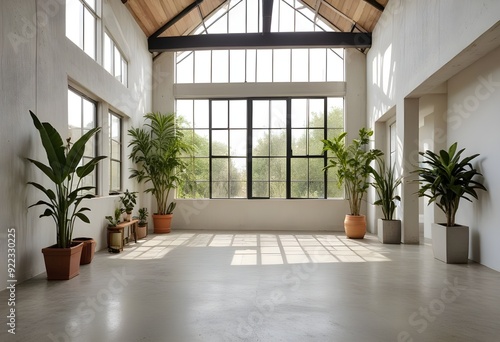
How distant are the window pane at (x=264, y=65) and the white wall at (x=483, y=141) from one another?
4415mm

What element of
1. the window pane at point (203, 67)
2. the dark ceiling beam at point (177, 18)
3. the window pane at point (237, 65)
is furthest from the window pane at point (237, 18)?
the dark ceiling beam at point (177, 18)

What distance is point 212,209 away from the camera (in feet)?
27.9

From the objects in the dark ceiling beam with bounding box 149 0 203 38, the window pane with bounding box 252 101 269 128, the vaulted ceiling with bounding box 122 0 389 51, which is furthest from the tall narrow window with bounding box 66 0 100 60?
the window pane with bounding box 252 101 269 128

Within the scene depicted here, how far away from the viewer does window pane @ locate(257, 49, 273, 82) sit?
8.68m

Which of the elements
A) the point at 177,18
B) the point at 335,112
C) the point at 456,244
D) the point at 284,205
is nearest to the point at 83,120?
the point at 177,18

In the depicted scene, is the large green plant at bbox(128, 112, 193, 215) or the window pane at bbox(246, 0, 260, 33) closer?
the large green plant at bbox(128, 112, 193, 215)

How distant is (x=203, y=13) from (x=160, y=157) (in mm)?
3713

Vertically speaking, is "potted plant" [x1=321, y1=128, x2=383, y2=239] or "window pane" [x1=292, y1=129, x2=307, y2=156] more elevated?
"window pane" [x1=292, y1=129, x2=307, y2=156]

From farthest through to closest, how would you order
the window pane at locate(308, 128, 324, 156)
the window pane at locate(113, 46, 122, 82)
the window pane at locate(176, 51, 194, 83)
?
the window pane at locate(176, 51, 194, 83) → the window pane at locate(308, 128, 324, 156) → the window pane at locate(113, 46, 122, 82)

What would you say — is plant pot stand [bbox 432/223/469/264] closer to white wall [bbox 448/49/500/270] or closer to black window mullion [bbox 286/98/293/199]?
white wall [bbox 448/49/500/270]

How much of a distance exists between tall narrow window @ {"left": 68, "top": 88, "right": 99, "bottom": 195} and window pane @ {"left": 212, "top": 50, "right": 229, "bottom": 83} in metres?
3.53

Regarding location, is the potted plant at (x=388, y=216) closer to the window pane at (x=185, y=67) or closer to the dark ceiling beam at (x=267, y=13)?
the dark ceiling beam at (x=267, y=13)

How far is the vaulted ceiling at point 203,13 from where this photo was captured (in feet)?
23.7

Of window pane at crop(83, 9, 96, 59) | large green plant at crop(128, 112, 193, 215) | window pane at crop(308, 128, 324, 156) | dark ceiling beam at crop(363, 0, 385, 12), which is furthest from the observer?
window pane at crop(308, 128, 324, 156)
